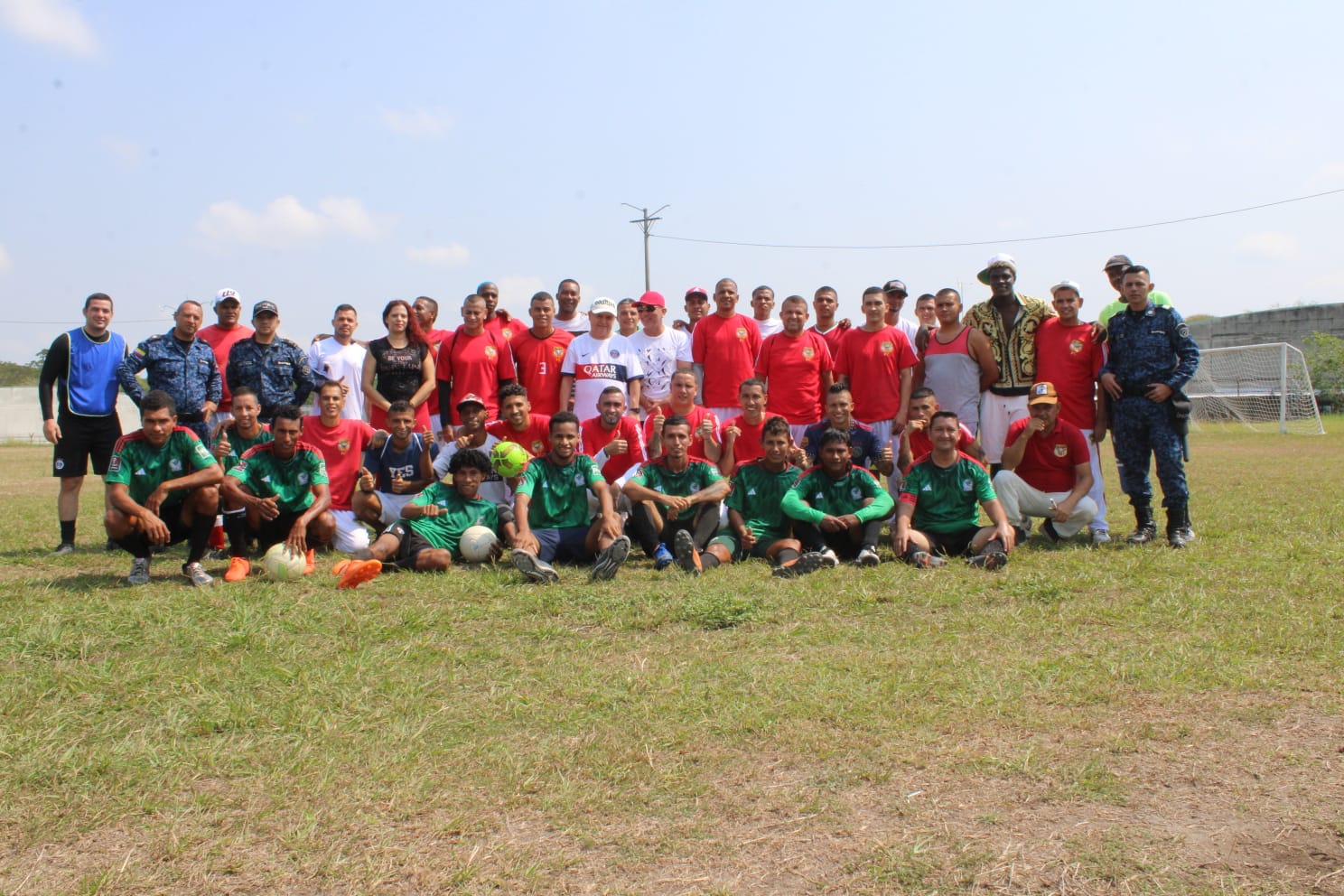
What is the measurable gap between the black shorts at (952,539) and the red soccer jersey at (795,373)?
74.3 inches

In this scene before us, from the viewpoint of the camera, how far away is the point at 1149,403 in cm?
797

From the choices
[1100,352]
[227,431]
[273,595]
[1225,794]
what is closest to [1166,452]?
[1100,352]

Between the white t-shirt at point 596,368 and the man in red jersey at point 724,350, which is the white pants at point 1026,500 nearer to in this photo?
the man in red jersey at point 724,350

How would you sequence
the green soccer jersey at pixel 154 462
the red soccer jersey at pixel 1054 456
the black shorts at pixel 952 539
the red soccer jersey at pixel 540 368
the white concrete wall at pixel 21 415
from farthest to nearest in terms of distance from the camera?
the white concrete wall at pixel 21 415
the red soccer jersey at pixel 540 368
the red soccer jersey at pixel 1054 456
the black shorts at pixel 952 539
the green soccer jersey at pixel 154 462

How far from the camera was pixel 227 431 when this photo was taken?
8.35m

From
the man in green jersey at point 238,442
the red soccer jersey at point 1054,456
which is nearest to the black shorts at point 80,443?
the man in green jersey at point 238,442

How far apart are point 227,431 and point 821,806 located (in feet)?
21.5

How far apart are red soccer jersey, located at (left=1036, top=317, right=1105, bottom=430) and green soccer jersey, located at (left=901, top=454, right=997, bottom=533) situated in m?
1.37

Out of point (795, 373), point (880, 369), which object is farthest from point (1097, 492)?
point (795, 373)

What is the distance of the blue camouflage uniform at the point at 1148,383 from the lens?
7859 mm

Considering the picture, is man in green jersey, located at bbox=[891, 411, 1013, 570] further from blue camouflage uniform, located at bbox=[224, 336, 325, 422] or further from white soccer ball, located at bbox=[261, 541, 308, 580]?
blue camouflage uniform, located at bbox=[224, 336, 325, 422]

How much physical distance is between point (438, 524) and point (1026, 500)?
447 centimetres

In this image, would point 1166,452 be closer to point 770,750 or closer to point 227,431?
point 770,750

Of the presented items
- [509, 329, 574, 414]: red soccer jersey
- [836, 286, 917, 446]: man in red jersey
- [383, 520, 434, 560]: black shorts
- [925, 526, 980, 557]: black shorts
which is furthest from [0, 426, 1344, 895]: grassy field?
[509, 329, 574, 414]: red soccer jersey
